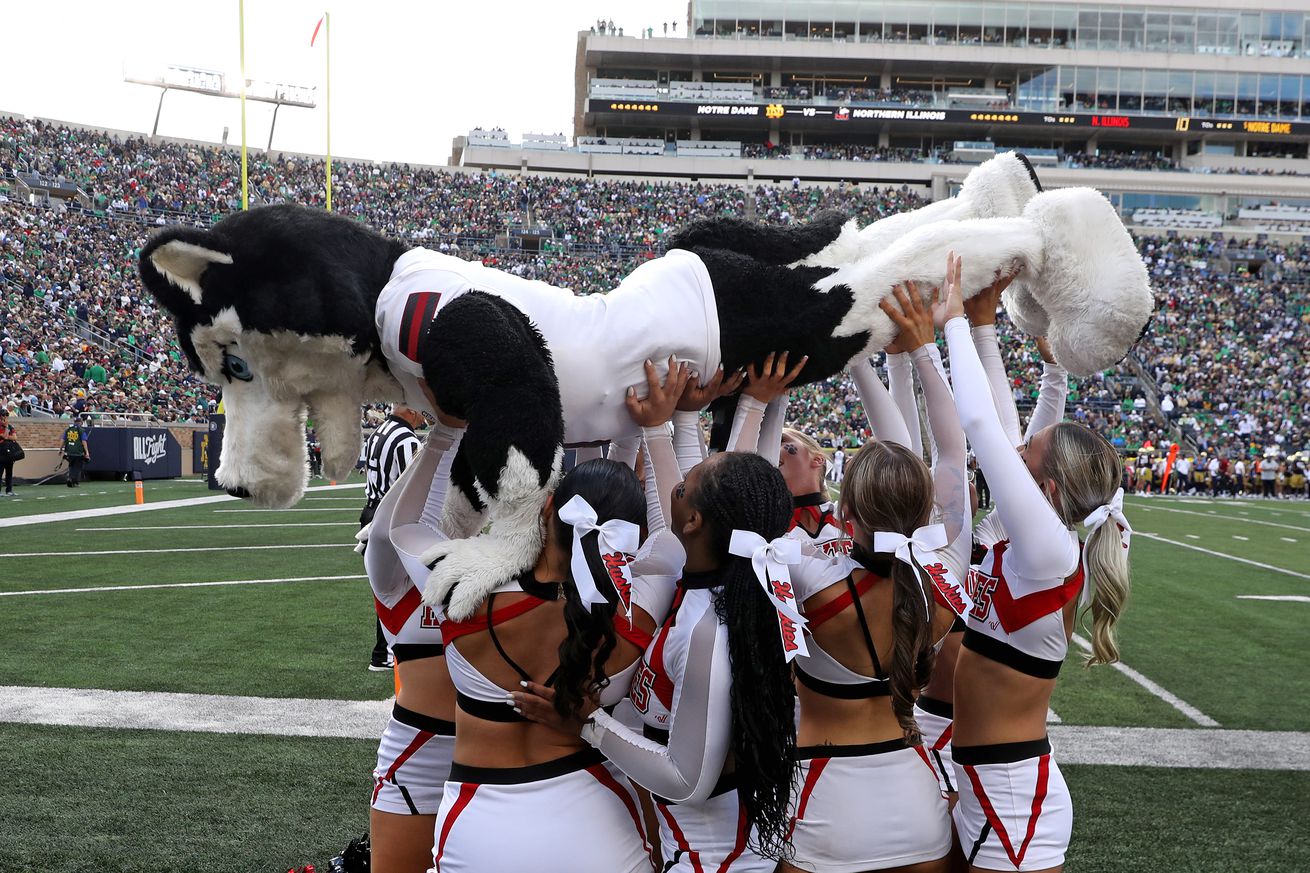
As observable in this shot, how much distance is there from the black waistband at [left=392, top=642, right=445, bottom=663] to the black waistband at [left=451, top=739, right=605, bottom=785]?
28.7 inches

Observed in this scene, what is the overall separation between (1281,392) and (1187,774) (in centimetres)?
2974

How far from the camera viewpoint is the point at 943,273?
2654mm

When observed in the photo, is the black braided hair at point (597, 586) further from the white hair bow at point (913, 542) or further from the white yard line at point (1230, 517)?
the white yard line at point (1230, 517)

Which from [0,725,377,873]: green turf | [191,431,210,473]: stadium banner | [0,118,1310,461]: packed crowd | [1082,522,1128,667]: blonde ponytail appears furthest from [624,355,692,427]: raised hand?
[191,431,210,473]: stadium banner

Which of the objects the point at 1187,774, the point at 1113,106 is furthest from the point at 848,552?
the point at 1113,106

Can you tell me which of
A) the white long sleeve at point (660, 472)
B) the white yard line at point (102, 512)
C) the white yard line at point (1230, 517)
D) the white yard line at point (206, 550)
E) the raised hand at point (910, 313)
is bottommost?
the white yard line at point (1230, 517)

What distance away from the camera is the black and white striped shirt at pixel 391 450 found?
5047mm

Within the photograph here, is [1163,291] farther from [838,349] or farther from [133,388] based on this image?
[838,349]

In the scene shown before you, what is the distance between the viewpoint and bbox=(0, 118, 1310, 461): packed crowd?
23.4 metres

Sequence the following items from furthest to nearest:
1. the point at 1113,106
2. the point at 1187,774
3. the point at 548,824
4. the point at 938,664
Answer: the point at 1113,106 → the point at 1187,774 → the point at 938,664 → the point at 548,824

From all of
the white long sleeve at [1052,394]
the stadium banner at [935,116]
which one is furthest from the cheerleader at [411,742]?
the stadium banner at [935,116]

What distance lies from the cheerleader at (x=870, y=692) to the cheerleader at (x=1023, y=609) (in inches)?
5.8

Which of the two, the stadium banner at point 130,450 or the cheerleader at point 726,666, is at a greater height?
the cheerleader at point 726,666

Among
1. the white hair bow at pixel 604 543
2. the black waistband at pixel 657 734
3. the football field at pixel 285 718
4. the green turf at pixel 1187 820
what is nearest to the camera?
the white hair bow at pixel 604 543
